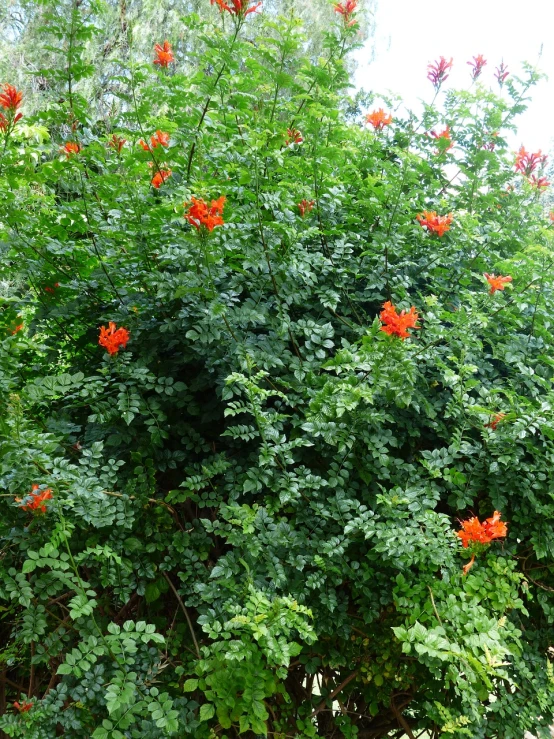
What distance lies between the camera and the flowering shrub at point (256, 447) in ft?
4.41

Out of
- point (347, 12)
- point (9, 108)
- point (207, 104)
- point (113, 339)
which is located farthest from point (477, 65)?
point (113, 339)

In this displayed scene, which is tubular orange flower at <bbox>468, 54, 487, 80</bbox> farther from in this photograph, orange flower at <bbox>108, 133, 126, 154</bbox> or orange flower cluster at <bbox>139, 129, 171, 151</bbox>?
orange flower at <bbox>108, 133, 126, 154</bbox>

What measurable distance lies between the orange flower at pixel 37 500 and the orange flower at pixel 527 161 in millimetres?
2063

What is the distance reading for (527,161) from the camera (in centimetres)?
241

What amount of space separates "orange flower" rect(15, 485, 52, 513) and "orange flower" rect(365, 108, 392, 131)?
70.1 inches

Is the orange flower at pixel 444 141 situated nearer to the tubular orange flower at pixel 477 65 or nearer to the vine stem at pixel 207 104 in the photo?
the tubular orange flower at pixel 477 65

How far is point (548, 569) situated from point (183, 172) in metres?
1.57

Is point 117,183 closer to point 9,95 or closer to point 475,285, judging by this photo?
point 9,95

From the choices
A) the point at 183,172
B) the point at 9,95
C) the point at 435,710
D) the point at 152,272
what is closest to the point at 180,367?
the point at 152,272

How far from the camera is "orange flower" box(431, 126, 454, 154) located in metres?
2.12

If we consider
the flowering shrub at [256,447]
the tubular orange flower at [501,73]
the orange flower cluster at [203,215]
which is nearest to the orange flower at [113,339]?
the flowering shrub at [256,447]

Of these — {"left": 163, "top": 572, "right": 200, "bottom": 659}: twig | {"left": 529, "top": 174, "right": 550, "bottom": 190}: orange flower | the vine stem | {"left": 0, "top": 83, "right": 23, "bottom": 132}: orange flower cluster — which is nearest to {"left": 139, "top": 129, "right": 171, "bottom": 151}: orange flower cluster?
the vine stem

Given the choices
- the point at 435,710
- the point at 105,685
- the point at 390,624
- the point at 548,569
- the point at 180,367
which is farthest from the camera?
the point at 548,569

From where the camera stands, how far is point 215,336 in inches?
58.0
